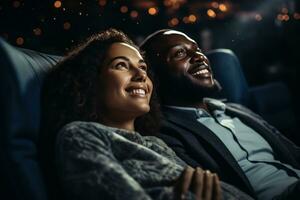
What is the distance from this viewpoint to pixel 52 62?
5.47ft

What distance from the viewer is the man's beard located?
2078 millimetres

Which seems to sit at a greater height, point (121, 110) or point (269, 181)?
point (121, 110)

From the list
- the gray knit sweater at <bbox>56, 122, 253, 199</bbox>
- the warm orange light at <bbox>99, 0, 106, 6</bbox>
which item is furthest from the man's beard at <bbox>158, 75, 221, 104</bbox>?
the warm orange light at <bbox>99, 0, 106, 6</bbox>

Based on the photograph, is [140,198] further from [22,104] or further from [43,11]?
[43,11]

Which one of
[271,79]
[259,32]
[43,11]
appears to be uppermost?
[43,11]

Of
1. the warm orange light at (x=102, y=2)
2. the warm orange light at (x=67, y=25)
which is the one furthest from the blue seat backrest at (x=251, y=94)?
the warm orange light at (x=102, y=2)

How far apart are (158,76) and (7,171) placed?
107 centimetres

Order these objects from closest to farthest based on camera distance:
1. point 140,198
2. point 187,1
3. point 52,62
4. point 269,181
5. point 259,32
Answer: point 140,198 → point 52,62 → point 269,181 → point 259,32 → point 187,1

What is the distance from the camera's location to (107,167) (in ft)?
3.88

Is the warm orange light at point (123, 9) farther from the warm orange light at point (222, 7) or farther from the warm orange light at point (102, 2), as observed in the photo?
→ the warm orange light at point (222, 7)

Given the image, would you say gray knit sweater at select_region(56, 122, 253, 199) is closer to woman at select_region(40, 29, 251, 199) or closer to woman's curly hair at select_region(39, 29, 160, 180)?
woman at select_region(40, 29, 251, 199)

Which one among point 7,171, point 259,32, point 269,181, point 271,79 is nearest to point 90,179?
point 7,171

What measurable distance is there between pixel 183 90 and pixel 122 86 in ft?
2.00

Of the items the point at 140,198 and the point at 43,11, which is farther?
the point at 43,11
